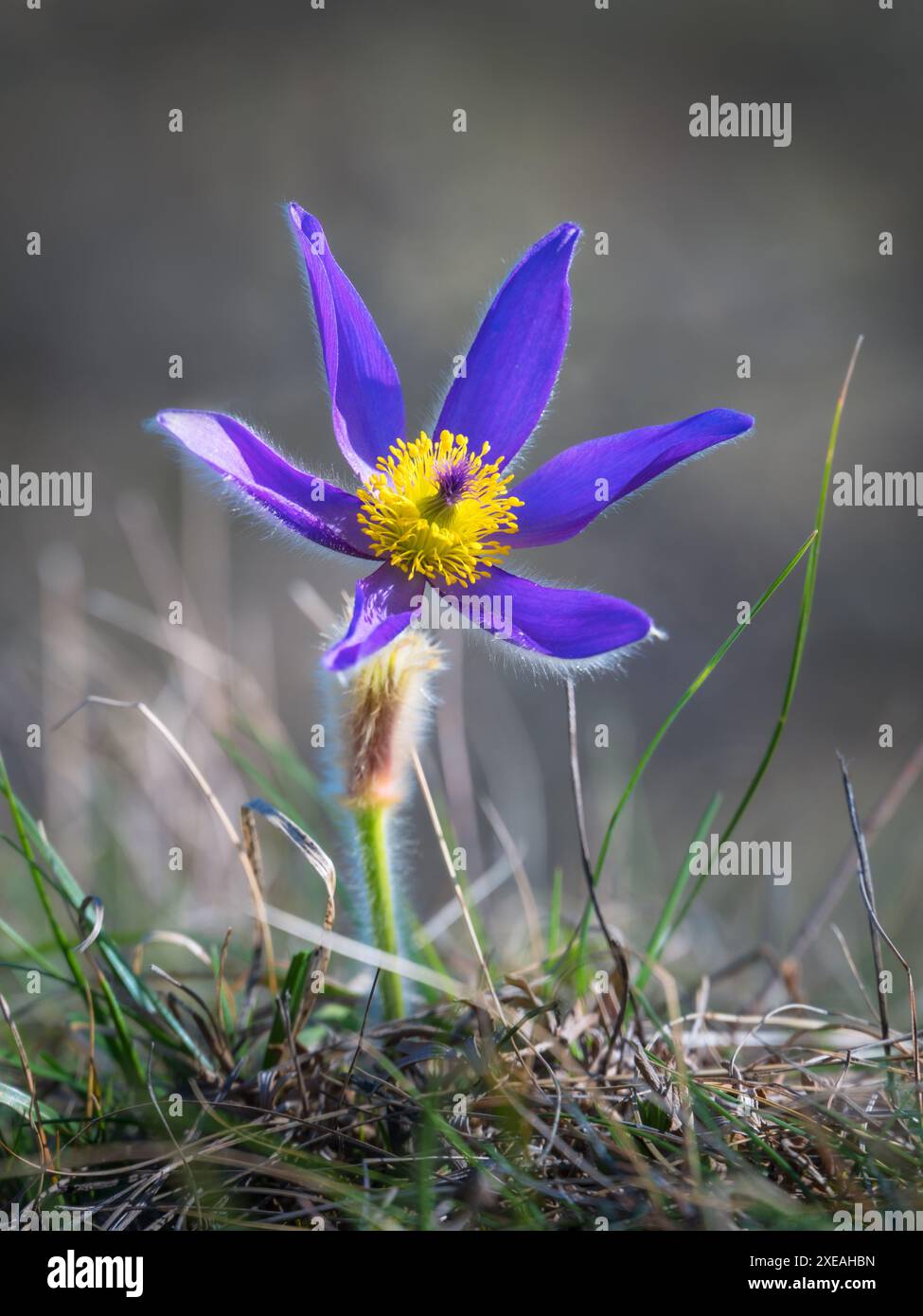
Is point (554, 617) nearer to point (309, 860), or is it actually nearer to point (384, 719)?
point (384, 719)

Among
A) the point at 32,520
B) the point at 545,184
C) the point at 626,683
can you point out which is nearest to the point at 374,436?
the point at 626,683

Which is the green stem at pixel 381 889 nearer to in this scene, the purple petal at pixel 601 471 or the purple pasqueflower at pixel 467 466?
the purple pasqueflower at pixel 467 466

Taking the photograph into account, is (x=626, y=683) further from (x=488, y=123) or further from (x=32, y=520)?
(x=488, y=123)

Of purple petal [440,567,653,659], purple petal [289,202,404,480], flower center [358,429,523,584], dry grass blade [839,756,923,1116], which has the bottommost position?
dry grass blade [839,756,923,1116]

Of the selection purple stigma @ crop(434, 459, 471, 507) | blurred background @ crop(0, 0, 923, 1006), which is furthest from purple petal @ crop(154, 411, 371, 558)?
blurred background @ crop(0, 0, 923, 1006)

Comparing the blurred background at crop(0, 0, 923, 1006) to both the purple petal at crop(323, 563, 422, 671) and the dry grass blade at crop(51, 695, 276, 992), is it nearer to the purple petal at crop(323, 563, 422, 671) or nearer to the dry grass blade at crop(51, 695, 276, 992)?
the dry grass blade at crop(51, 695, 276, 992)
